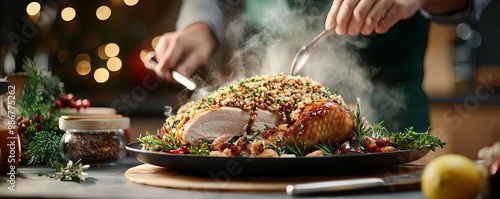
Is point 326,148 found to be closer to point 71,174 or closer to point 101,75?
point 71,174

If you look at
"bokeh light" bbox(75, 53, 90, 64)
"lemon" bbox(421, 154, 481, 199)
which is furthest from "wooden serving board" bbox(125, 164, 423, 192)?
"bokeh light" bbox(75, 53, 90, 64)

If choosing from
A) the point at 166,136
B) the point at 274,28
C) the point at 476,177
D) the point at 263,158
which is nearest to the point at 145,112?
the point at 274,28

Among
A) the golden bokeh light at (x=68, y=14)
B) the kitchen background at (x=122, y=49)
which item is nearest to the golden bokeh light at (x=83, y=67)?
the kitchen background at (x=122, y=49)

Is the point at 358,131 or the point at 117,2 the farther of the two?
the point at 117,2

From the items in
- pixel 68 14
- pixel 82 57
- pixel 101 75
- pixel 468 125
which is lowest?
pixel 468 125

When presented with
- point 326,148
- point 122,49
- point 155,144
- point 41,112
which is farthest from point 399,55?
point 122,49

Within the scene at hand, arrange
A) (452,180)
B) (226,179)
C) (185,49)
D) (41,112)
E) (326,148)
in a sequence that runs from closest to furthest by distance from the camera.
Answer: (452,180) < (226,179) < (326,148) < (41,112) < (185,49)

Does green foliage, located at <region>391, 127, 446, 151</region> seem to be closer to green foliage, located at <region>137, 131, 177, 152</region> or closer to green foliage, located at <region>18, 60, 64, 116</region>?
green foliage, located at <region>137, 131, 177, 152</region>
